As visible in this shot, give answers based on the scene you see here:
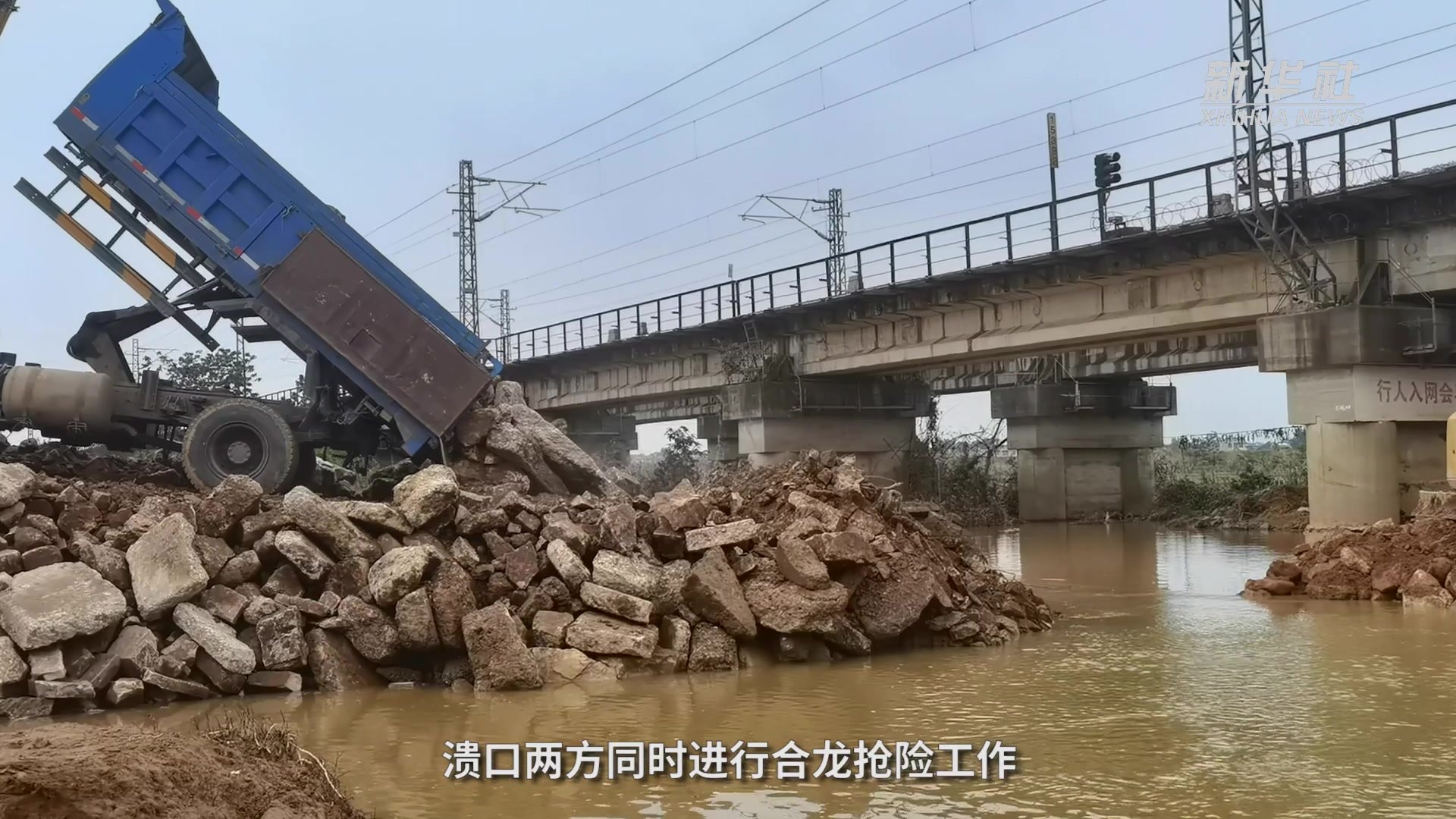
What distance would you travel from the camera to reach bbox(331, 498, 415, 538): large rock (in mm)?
9438

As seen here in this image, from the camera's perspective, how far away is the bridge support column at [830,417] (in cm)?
3072

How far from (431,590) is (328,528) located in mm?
1006

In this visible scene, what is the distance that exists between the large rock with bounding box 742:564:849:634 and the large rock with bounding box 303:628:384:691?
290 centimetres

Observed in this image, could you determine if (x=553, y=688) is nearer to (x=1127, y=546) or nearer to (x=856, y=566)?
(x=856, y=566)

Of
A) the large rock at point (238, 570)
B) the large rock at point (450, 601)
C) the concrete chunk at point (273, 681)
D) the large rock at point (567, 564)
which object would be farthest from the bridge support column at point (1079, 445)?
the concrete chunk at point (273, 681)

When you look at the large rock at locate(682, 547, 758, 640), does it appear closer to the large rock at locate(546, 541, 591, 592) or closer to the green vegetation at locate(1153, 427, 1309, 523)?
the large rock at locate(546, 541, 591, 592)

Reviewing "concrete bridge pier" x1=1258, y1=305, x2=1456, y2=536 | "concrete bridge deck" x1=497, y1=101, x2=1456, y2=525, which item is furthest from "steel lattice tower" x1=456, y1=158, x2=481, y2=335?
"concrete bridge pier" x1=1258, y1=305, x2=1456, y2=536

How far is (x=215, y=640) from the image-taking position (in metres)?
8.06

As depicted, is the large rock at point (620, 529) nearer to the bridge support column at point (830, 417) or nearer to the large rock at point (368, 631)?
the large rock at point (368, 631)

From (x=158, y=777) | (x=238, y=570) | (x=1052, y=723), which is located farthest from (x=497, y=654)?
(x=158, y=777)

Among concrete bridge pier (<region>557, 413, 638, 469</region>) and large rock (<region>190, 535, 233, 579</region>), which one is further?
concrete bridge pier (<region>557, 413, 638, 469</region>)

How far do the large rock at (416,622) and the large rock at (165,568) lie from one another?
4.50ft

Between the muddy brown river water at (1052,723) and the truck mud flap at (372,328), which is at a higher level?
the truck mud flap at (372,328)

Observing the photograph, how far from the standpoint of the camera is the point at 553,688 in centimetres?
844
